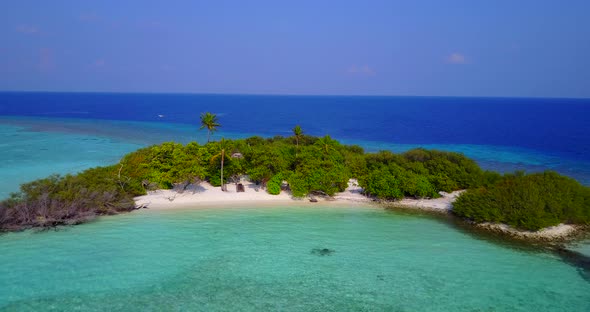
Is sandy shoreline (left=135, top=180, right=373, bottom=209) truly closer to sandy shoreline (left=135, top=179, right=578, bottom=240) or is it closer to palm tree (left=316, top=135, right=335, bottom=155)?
sandy shoreline (left=135, top=179, right=578, bottom=240)

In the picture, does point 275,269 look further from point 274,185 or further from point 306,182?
point 274,185

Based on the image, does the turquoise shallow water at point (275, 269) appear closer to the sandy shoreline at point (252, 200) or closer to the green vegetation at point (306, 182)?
the green vegetation at point (306, 182)

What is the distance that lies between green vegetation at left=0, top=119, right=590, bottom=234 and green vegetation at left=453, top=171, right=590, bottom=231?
0.07 metres

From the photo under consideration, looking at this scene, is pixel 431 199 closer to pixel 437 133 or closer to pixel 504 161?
pixel 504 161

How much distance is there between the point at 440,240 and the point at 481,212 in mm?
5144

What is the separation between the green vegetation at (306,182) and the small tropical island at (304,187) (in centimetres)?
8

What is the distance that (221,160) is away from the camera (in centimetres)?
3781

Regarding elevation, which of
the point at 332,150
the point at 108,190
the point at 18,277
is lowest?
the point at 18,277

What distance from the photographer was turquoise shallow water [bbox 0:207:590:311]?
18297 millimetres

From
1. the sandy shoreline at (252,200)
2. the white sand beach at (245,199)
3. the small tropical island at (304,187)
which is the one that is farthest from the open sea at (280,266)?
the small tropical island at (304,187)

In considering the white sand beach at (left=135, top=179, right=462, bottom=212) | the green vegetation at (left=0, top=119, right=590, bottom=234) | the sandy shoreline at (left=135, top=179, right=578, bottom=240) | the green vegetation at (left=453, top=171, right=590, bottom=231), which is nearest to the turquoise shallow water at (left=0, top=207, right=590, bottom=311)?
the green vegetation at (left=0, top=119, right=590, bottom=234)

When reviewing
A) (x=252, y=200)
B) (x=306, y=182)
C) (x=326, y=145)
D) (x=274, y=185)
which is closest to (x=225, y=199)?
(x=252, y=200)

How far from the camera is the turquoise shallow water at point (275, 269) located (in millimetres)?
18297

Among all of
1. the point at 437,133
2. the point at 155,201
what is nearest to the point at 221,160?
the point at 155,201
